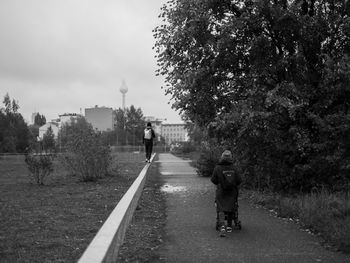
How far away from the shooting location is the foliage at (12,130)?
9281 centimetres

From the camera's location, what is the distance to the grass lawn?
6.95 metres

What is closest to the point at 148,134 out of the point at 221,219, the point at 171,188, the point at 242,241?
the point at 171,188

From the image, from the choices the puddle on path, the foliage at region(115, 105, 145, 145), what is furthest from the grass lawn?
the foliage at region(115, 105, 145, 145)

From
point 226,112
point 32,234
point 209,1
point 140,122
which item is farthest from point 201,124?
point 140,122

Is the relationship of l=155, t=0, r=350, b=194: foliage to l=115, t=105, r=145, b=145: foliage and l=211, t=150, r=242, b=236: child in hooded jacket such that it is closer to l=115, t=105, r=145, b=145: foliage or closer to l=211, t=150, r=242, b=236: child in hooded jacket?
l=211, t=150, r=242, b=236: child in hooded jacket

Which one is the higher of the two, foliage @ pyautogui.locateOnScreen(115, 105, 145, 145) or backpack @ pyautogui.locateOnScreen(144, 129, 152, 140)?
foliage @ pyautogui.locateOnScreen(115, 105, 145, 145)

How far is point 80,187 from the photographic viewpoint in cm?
1611

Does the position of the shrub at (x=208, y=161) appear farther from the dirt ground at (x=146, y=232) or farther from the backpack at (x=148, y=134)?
the dirt ground at (x=146, y=232)

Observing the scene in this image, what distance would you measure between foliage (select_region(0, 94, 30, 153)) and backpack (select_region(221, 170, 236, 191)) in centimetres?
8020

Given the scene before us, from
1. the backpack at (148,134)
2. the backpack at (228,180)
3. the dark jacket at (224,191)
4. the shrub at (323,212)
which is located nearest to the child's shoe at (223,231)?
the dark jacket at (224,191)

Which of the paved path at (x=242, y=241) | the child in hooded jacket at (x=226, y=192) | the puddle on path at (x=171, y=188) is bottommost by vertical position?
the paved path at (x=242, y=241)

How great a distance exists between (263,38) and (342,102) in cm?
265

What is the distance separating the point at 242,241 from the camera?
815 centimetres

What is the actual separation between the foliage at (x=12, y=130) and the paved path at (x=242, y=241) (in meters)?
78.5
